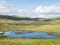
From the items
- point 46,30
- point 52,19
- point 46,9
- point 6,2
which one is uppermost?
point 6,2

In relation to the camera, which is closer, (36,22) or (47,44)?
(47,44)

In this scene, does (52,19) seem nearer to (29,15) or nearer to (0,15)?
(29,15)

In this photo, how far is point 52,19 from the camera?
660 cm

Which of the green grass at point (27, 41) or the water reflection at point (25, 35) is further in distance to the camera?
the water reflection at point (25, 35)

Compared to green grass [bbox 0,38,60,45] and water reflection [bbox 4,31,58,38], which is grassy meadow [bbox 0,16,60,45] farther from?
water reflection [bbox 4,31,58,38]

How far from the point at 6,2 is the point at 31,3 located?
3.32ft

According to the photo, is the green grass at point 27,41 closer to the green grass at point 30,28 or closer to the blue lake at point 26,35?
the green grass at point 30,28

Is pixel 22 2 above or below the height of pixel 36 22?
above

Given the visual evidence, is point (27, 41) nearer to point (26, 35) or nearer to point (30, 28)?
point (26, 35)

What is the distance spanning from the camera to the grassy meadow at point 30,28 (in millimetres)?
6047

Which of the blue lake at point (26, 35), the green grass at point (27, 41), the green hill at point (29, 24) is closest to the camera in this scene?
the green grass at point (27, 41)

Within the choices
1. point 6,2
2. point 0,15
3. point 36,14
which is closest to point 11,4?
point 6,2

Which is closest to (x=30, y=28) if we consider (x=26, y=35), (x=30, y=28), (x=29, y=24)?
(x=30, y=28)

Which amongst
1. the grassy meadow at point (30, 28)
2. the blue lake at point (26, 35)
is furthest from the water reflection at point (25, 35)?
the grassy meadow at point (30, 28)
